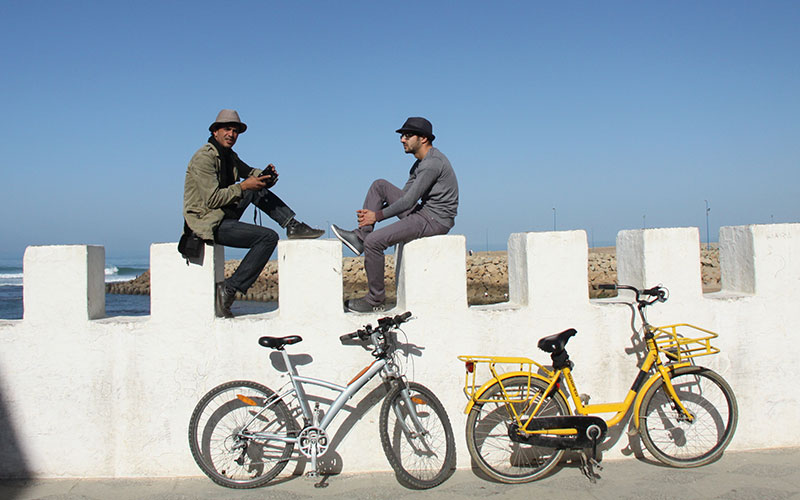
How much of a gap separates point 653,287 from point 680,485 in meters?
1.37

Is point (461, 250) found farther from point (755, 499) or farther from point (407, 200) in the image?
point (755, 499)

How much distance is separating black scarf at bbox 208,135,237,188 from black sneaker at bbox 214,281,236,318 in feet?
2.69

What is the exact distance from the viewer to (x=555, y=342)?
13.8ft

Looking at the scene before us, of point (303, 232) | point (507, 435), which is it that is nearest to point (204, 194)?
point (303, 232)

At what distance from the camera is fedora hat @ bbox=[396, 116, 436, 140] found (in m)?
5.09

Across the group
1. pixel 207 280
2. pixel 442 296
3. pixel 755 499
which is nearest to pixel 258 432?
pixel 207 280

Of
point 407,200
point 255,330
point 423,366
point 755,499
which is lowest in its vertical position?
point 755,499

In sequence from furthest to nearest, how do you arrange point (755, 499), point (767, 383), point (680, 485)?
1. point (767, 383)
2. point (680, 485)
3. point (755, 499)

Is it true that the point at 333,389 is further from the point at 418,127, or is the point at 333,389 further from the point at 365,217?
the point at 418,127

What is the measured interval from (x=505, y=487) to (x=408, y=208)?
2102mm

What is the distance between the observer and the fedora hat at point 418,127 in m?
5.09

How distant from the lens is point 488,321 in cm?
452

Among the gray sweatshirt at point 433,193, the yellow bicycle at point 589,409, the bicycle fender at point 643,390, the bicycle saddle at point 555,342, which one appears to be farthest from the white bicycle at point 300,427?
the bicycle fender at point 643,390

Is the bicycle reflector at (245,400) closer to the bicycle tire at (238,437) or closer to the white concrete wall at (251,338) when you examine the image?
the bicycle tire at (238,437)
